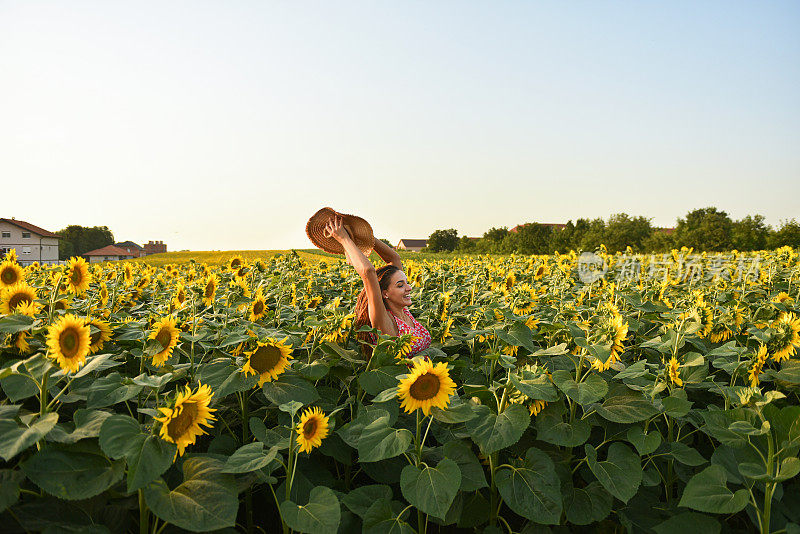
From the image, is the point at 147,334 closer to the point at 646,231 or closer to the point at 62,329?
the point at 62,329

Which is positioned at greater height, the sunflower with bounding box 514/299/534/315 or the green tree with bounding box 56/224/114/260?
the green tree with bounding box 56/224/114/260

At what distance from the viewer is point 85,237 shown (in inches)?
3290

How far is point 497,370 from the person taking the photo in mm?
2867

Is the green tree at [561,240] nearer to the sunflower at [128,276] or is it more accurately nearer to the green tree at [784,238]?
the green tree at [784,238]

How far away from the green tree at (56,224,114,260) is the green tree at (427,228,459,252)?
61.2 m

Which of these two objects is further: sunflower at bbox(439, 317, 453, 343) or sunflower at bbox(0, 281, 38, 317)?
sunflower at bbox(439, 317, 453, 343)

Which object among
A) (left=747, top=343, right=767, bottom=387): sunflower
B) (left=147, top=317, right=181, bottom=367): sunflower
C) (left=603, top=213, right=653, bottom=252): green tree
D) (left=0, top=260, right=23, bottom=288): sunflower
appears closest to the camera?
(left=147, top=317, right=181, bottom=367): sunflower

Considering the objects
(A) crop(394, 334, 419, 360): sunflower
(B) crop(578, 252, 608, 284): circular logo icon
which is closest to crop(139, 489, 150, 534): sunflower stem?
(A) crop(394, 334, 419, 360): sunflower

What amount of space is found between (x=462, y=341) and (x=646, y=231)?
8306 centimetres

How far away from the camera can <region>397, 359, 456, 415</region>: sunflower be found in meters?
1.78

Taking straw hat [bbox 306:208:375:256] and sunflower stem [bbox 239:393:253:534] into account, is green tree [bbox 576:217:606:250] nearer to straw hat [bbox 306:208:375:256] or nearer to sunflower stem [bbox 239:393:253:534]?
straw hat [bbox 306:208:375:256]

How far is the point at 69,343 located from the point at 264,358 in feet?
2.35

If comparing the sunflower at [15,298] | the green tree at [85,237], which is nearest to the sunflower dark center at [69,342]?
the sunflower at [15,298]

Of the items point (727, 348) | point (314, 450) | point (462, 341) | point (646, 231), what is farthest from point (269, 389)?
point (646, 231)
